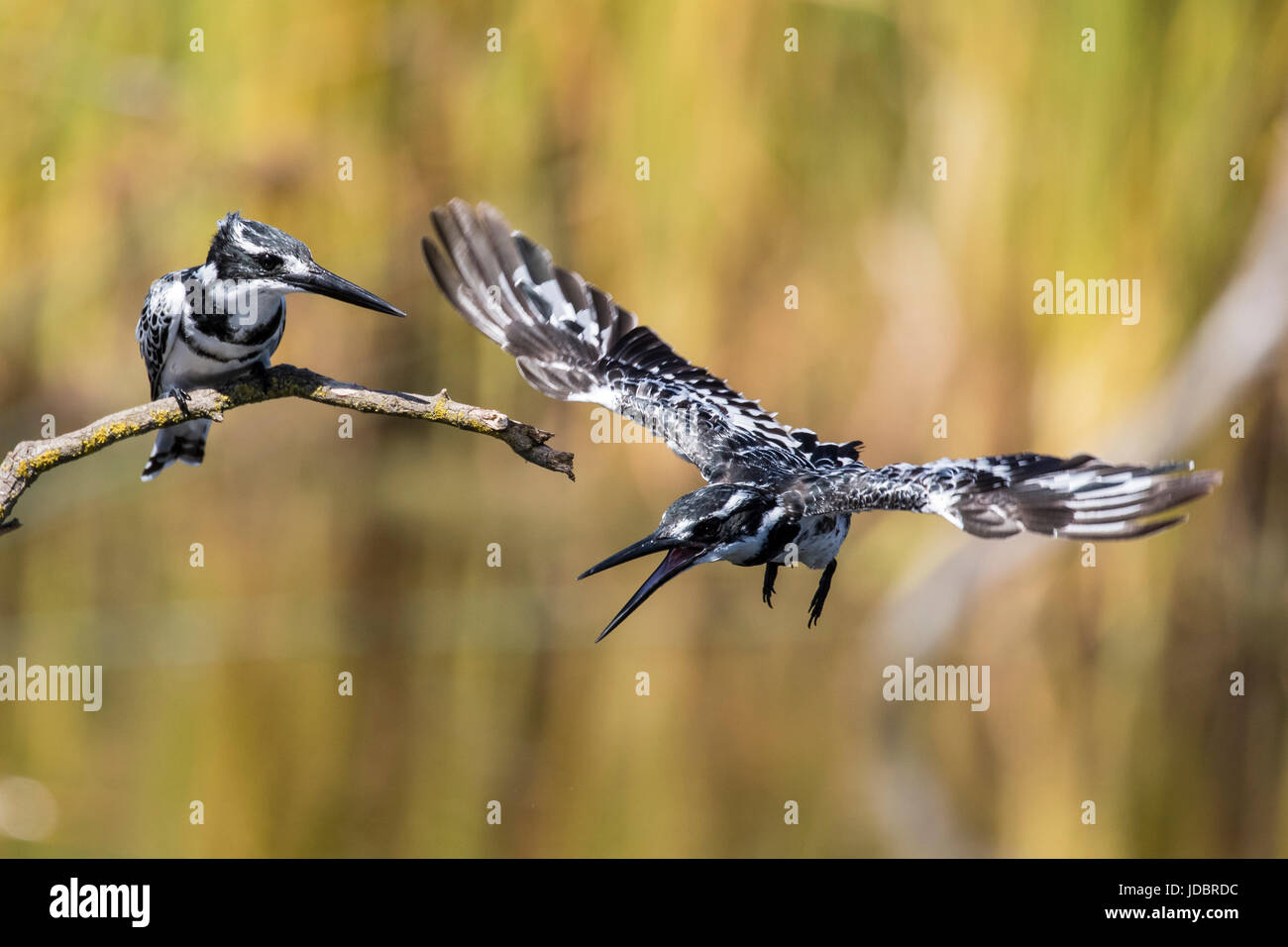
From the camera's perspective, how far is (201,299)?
291cm

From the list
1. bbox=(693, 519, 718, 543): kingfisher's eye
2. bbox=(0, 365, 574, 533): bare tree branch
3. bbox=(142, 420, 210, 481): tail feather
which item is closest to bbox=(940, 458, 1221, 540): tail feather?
bbox=(693, 519, 718, 543): kingfisher's eye

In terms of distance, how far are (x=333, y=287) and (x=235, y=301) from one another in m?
0.28

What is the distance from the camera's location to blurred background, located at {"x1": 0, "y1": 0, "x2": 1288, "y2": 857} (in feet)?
13.7

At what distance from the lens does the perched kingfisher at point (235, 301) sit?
9.21ft

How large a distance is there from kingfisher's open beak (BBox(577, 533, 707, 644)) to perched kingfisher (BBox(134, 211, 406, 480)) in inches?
28.3

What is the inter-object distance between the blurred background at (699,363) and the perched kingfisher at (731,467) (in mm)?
1125

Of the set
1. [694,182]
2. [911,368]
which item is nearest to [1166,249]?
[911,368]

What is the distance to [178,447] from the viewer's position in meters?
3.57

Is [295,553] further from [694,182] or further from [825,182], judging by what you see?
[825,182]

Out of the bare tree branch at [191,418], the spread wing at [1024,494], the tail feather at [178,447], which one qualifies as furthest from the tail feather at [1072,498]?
the tail feather at [178,447]
